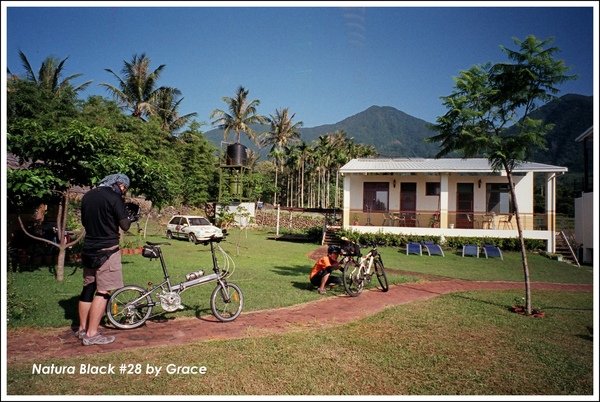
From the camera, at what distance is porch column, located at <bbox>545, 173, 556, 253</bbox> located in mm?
17141

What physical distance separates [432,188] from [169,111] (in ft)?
82.4

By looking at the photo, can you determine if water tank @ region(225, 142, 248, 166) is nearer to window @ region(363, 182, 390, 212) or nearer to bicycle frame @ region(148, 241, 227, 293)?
window @ region(363, 182, 390, 212)

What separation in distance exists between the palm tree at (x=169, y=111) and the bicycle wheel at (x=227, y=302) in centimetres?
3008

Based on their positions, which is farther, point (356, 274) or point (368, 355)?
point (356, 274)

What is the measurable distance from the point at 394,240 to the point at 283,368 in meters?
15.6

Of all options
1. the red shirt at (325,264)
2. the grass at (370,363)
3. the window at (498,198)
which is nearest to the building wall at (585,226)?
the window at (498,198)

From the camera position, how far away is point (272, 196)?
5147 cm

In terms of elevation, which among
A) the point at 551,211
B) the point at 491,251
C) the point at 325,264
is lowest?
the point at 491,251

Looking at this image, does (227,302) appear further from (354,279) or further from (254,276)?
(254,276)

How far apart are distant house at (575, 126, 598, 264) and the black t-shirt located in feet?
63.3

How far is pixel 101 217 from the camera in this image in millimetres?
4184

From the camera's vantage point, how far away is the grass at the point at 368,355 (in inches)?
129

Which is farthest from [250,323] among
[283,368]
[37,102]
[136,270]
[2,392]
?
[37,102]


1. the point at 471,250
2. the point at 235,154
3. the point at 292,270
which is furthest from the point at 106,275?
the point at 235,154
